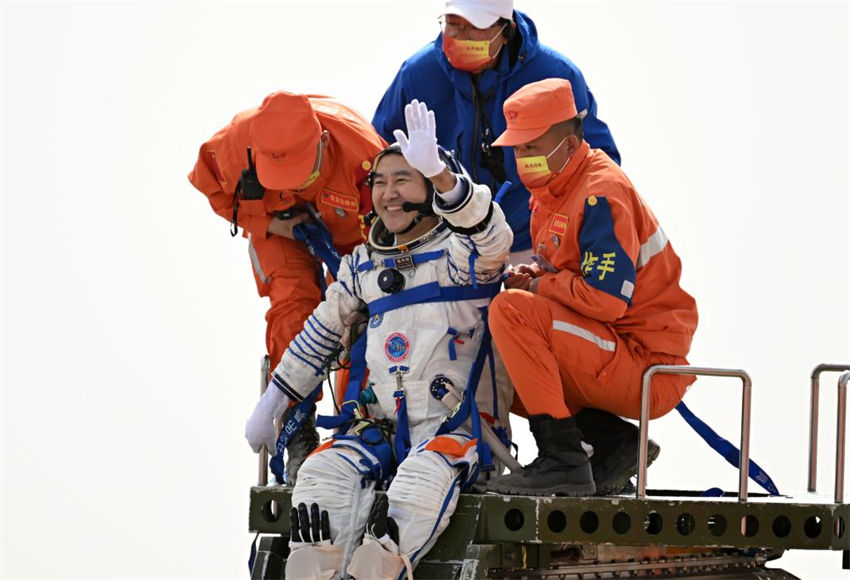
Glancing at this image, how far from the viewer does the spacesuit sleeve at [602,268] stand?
702 centimetres

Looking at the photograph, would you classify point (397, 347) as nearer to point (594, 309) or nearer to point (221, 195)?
point (594, 309)

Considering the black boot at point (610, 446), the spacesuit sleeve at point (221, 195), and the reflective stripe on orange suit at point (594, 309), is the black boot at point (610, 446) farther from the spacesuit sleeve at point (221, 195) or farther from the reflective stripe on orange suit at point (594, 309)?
the spacesuit sleeve at point (221, 195)

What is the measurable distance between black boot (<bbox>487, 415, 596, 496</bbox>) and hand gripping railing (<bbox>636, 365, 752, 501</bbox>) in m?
0.21

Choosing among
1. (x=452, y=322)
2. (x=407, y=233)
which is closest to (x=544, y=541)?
(x=452, y=322)

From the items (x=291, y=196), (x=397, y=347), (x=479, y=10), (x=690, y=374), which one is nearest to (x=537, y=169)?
(x=397, y=347)

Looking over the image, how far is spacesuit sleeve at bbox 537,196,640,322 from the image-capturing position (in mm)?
7023

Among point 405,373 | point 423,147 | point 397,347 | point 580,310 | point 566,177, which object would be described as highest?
point 423,147

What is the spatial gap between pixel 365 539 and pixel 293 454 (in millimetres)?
1255

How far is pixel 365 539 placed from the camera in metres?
6.80

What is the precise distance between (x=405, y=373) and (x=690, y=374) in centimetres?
117

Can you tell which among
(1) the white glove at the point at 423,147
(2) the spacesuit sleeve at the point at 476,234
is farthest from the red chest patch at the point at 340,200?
(1) the white glove at the point at 423,147

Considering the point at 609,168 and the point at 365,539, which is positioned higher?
the point at 609,168

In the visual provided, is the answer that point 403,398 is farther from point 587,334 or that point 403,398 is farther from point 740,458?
point 740,458

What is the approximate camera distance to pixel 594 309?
704 centimetres
